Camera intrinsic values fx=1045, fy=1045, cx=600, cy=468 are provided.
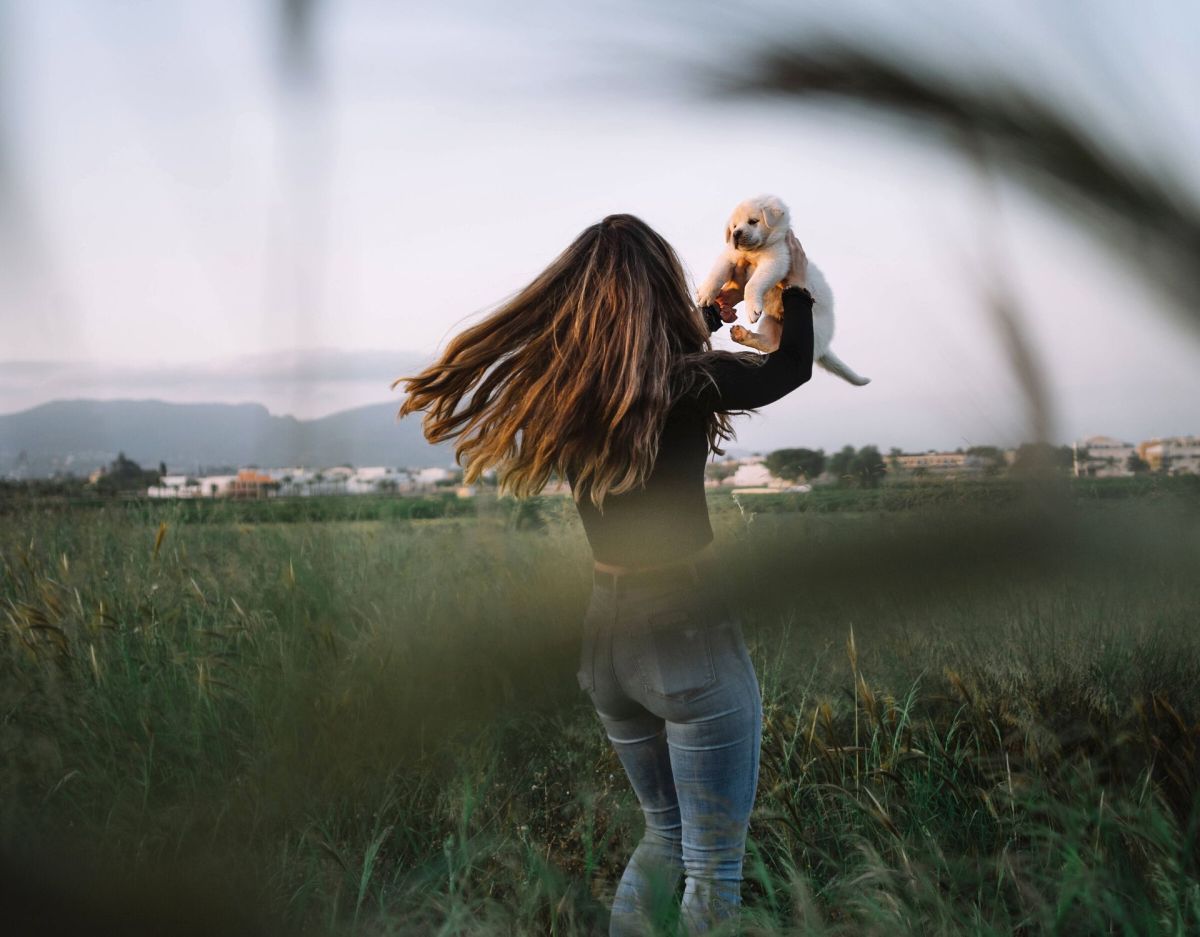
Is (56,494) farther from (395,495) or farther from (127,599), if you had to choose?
(127,599)

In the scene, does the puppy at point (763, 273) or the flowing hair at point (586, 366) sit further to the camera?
the flowing hair at point (586, 366)

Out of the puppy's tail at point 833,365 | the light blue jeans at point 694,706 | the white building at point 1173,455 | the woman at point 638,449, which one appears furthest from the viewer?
the light blue jeans at point 694,706

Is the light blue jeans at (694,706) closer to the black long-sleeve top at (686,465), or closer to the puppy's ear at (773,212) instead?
the black long-sleeve top at (686,465)

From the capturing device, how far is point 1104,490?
430 millimetres

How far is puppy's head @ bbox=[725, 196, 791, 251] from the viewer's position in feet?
2.84

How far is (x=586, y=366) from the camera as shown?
1.35 meters

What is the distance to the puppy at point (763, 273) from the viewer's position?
34.2 inches

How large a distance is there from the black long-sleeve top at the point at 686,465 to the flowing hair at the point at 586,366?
0.14 feet

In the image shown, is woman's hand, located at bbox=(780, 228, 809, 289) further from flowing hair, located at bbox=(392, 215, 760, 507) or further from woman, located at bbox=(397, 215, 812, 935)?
flowing hair, located at bbox=(392, 215, 760, 507)

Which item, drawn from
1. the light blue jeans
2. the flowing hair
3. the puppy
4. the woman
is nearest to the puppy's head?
the puppy

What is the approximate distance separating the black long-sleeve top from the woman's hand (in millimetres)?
14

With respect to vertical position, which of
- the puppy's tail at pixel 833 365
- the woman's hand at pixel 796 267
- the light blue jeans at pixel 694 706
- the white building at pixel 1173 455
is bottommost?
the light blue jeans at pixel 694 706

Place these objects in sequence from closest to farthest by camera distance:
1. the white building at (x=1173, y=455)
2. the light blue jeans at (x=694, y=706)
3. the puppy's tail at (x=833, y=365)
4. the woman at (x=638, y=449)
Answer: the white building at (x=1173, y=455)
the puppy's tail at (x=833, y=365)
the woman at (x=638, y=449)
the light blue jeans at (x=694, y=706)

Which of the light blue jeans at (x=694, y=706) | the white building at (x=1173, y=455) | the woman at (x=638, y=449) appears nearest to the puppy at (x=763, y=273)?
the woman at (x=638, y=449)
